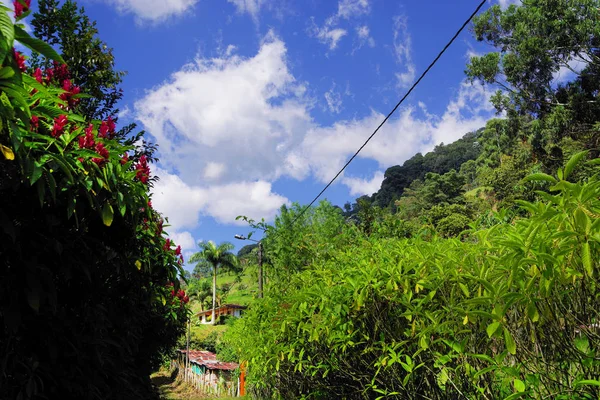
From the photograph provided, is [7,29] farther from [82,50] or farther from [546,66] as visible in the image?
[546,66]

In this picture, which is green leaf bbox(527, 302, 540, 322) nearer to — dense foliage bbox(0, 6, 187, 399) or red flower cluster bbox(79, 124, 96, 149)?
dense foliage bbox(0, 6, 187, 399)

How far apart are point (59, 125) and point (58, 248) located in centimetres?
56

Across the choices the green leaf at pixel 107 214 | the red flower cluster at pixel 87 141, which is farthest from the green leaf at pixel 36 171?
the red flower cluster at pixel 87 141

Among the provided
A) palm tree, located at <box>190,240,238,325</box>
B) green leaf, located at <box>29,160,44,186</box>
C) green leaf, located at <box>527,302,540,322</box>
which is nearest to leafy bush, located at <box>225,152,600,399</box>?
green leaf, located at <box>527,302,540,322</box>

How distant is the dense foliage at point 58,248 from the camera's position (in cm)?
154

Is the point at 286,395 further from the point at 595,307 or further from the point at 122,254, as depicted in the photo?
the point at 595,307

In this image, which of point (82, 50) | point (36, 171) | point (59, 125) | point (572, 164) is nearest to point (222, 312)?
point (82, 50)

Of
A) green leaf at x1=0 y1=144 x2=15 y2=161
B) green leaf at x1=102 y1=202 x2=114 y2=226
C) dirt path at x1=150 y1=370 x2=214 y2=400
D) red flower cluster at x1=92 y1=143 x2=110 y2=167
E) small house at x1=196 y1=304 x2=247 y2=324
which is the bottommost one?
dirt path at x1=150 y1=370 x2=214 y2=400

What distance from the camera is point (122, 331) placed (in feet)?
8.51

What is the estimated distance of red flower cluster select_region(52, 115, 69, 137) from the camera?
183cm

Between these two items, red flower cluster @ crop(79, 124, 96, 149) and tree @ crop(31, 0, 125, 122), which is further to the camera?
tree @ crop(31, 0, 125, 122)

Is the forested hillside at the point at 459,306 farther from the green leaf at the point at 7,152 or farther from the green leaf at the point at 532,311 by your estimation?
the green leaf at the point at 7,152

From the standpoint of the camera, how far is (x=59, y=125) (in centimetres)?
183

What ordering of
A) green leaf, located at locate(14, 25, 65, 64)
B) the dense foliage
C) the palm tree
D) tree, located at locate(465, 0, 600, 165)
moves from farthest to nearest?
the palm tree → tree, located at locate(465, 0, 600, 165) → the dense foliage → green leaf, located at locate(14, 25, 65, 64)
